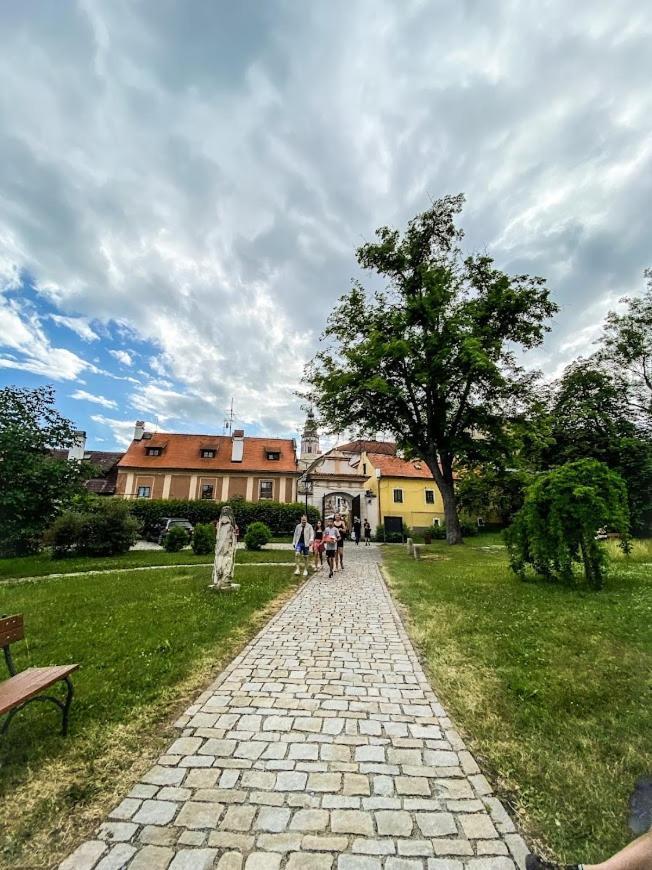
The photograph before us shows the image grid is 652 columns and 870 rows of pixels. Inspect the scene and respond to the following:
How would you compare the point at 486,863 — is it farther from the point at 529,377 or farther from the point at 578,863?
the point at 529,377

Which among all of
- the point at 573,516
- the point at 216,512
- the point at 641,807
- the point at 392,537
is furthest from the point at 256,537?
the point at 641,807

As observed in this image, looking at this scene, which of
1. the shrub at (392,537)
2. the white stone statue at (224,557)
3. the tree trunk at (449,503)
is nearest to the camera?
the white stone statue at (224,557)

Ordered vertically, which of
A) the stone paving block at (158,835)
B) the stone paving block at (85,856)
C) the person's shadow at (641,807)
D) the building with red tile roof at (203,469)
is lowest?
the stone paving block at (85,856)

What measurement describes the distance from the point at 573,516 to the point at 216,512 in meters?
24.8

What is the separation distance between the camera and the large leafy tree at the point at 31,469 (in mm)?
13750

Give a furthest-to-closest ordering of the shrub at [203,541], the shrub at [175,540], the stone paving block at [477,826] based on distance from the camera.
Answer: the shrub at [175,540] → the shrub at [203,541] → the stone paving block at [477,826]

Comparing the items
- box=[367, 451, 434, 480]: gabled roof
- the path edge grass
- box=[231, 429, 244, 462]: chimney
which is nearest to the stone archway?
box=[367, 451, 434, 480]: gabled roof

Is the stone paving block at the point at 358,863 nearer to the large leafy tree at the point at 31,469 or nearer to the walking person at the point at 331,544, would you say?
the walking person at the point at 331,544

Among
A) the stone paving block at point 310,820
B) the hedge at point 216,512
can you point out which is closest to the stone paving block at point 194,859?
the stone paving block at point 310,820

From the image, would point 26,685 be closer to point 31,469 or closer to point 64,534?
point 31,469

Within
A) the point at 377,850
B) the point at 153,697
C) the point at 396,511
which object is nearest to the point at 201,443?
the point at 396,511

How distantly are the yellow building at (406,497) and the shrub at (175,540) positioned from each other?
19.7 meters

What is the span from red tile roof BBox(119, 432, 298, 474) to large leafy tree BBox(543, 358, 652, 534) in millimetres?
21653

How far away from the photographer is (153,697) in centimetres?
425
